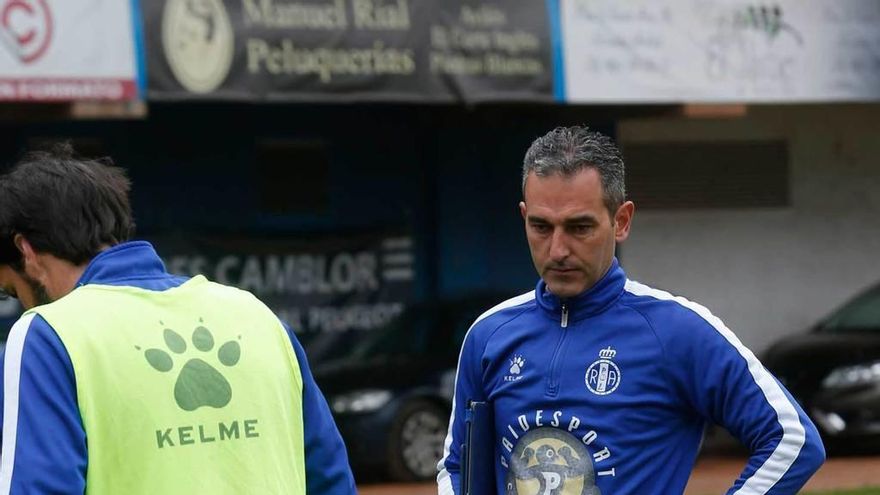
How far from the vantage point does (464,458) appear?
438 cm

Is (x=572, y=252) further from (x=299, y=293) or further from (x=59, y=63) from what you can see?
(x=299, y=293)

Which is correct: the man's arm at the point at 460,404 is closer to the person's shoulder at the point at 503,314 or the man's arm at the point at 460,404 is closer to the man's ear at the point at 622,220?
the person's shoulder at the point at 503,314

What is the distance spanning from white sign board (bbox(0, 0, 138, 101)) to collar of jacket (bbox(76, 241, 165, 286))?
9.17 metres

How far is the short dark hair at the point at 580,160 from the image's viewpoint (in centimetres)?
425

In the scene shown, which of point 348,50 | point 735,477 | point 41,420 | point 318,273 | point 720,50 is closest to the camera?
point 41,420

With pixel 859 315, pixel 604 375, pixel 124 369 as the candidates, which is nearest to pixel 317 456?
pixel 124 369

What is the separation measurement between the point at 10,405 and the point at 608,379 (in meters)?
1.35

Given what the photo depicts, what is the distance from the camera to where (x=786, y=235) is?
18.9 m

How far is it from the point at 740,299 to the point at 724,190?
3.50 feet

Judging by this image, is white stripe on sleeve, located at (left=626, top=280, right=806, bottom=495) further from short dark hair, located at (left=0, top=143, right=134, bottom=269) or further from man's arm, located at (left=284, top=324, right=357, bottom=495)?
short dark hair, located at (left=0, top=143, right=134, bottom=269)

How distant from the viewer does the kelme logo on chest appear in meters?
4.24

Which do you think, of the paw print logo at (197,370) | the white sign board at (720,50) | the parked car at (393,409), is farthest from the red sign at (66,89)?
the paw print logo at (197,370)

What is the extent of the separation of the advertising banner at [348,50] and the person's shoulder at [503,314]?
9.00 meters

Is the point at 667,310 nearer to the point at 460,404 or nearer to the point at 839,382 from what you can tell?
the point at 460,404
